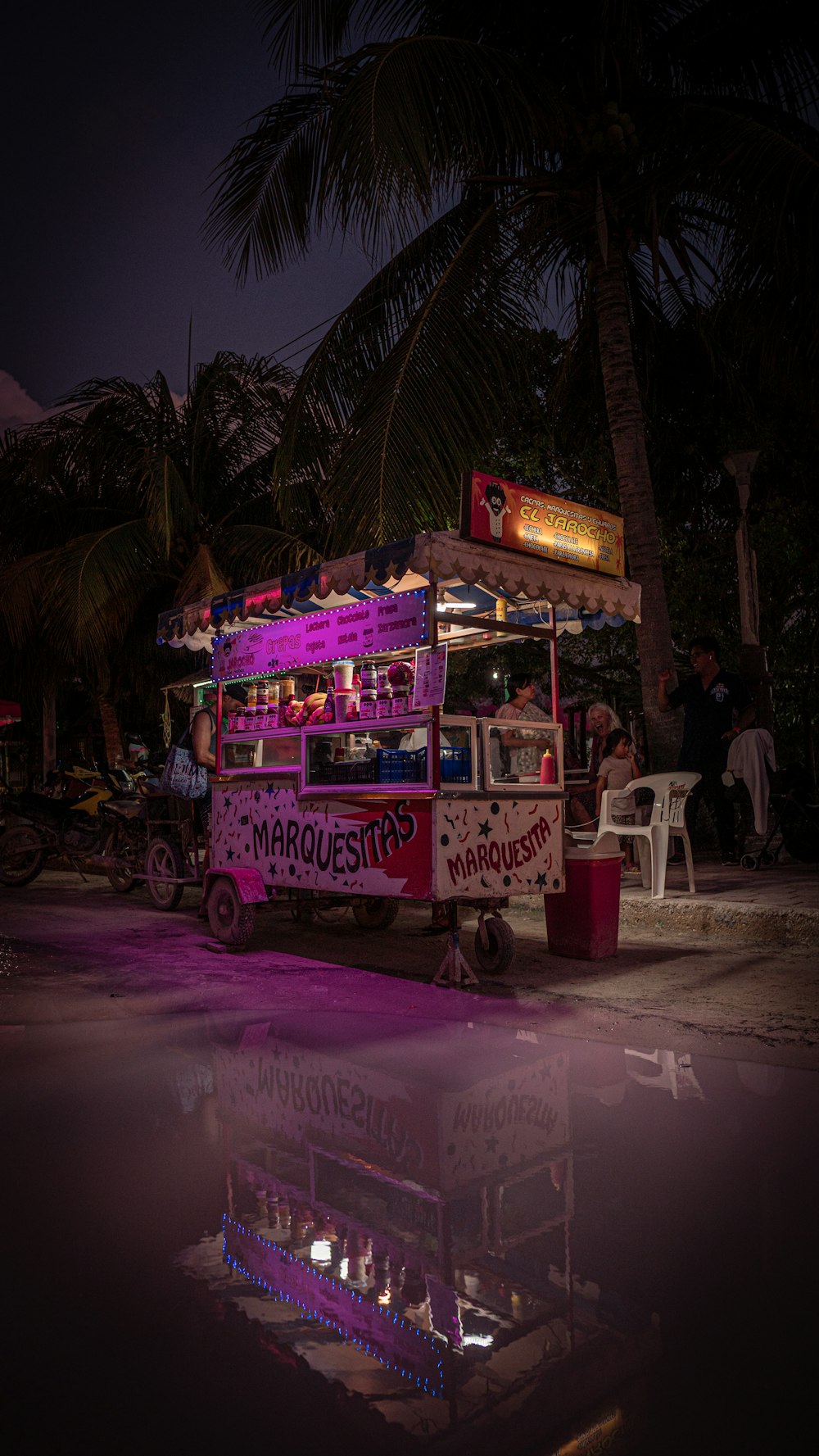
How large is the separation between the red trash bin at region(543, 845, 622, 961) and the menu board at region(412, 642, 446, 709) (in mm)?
1678

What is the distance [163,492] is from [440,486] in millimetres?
5498

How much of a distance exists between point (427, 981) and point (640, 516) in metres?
5.72

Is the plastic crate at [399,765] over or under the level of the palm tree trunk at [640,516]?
under

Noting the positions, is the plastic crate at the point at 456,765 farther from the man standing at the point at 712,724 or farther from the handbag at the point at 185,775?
the man standing at the point at 712,724

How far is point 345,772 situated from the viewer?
6.73 meters

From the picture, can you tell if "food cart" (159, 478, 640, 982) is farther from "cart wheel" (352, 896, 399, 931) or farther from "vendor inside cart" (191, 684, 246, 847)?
"vendor inside cart" (191, 684, 246, 847)

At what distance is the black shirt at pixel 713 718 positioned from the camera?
9.45m

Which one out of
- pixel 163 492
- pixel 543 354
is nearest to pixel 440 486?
pixel 163 492

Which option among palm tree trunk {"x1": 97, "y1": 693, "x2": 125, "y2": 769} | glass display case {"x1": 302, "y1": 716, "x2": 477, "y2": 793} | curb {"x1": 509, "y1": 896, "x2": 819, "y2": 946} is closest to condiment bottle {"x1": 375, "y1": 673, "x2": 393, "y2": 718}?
glass display case {"x1": 302, "y1": 716, "x2": 477, "y2": 793}

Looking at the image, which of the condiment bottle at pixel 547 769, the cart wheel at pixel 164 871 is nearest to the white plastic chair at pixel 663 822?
the condiment bottle at pixel 547 769

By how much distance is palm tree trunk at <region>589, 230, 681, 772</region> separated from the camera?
9938 millimetres

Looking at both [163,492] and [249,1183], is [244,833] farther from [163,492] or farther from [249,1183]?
[163,492]

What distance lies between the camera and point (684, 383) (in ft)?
47.4

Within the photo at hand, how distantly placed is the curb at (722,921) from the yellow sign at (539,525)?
105 inches
